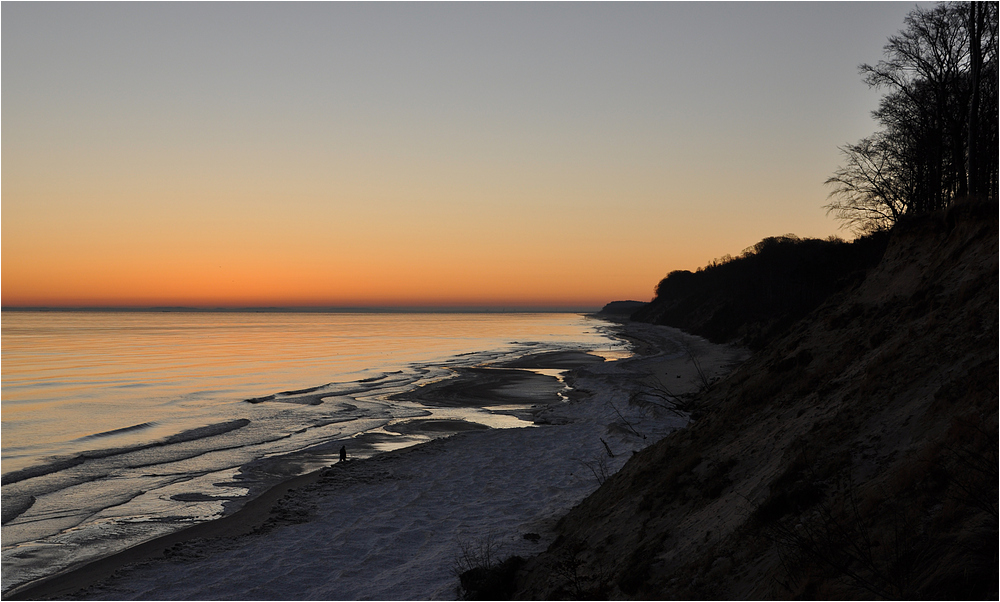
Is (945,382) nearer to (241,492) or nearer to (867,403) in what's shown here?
(867,403)

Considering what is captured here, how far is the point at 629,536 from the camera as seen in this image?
7.91m

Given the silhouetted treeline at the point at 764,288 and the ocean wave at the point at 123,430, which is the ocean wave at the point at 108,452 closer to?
the ocean wave at the point at 123,430

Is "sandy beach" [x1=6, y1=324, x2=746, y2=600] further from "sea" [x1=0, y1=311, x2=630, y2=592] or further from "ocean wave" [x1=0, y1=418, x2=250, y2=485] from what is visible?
"ocean wave" [x1=0, y1=418, x2=250, y2=485]

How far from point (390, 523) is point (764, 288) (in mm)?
89719

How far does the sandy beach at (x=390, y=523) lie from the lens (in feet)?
30.3

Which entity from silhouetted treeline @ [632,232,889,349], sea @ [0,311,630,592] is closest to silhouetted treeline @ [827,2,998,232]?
silhouetted treeline @ [632,232,889,349]

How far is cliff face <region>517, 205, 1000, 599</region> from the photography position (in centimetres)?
501

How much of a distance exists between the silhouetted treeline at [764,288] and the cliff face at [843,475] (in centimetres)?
433

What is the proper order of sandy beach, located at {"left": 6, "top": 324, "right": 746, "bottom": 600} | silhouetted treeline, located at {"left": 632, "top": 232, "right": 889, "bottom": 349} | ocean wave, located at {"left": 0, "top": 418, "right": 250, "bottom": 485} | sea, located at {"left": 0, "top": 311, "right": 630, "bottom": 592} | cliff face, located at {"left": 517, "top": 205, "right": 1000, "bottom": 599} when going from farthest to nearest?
silhouetted treeline, located at {"left": 632, "top": 232, "right": 889, "bottom": 349} → ocean wave, located at {"left": 0, "top": 418, "right": 250, "bottom": 485} → sea, located at {"left": 0, "top": 311, "right": 630, "bottom": 592} → sandy beach, located at {"left": 6, "top": 324, "right": 746, "bottom": 600} → cliff face, located at {"left": 517, "top": 205, "right": 1000, "bottom": 599}

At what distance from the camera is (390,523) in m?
11.8

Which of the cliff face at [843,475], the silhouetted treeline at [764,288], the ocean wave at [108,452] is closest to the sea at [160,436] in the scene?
the ocean wave at [108,452]

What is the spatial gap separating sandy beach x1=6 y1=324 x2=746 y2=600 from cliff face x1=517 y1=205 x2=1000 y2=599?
6.75ft

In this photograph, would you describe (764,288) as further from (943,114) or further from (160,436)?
(160,436)

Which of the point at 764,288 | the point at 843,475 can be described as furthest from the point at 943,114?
the point at 764,288
